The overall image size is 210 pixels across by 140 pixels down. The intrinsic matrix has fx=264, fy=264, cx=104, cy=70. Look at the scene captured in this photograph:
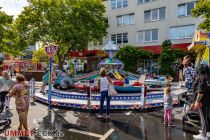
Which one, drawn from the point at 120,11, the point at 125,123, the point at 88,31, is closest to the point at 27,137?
the point at 125,123

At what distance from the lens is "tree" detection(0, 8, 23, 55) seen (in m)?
31.2

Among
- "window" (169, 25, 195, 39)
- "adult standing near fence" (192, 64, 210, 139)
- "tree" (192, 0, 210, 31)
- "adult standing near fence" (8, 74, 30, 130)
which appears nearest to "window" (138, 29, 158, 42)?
"window" (169, 25, 195, 39)

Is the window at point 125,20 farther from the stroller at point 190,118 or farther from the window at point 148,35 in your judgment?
the stroller at point 190,118

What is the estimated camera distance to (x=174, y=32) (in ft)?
106

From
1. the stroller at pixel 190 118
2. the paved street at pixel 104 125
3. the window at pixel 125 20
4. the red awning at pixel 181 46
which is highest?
the window at pixel 125 20

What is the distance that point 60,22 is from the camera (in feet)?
103

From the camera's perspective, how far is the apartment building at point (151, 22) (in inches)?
1238

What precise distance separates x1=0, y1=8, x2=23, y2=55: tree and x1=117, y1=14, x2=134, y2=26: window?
14242 millimetres

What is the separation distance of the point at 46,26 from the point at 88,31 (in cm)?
514

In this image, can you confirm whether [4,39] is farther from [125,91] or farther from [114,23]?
[125,91]

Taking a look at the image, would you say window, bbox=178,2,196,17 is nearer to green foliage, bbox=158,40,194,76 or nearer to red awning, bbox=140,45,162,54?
green foliage, bbox=158,40,194,76

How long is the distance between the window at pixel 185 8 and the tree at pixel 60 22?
9832 millimetres

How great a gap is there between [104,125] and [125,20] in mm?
30393

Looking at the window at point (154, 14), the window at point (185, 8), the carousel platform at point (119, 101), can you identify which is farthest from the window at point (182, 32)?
the carousel platform at point (119, 101)
